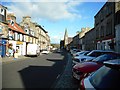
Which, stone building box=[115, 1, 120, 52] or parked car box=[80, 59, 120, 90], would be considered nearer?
parked car box=[80, 59, 120, 90]

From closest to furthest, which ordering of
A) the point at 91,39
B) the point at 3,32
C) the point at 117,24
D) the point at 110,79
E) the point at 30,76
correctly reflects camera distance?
1. the point at 110,79
2. the point at 30,76
3. the point at 117,24
4. the point at 3,32
5. the point at 91,39

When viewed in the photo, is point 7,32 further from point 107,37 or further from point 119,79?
point 119,79

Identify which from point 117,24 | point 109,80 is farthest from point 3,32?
point 109,80

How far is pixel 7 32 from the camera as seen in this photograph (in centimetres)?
3912

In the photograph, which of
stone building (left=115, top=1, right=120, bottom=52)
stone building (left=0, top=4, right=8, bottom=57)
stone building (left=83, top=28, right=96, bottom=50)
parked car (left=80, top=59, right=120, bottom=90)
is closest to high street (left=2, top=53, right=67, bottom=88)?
parked car (left=80, top=59, right=120, bottom=90)

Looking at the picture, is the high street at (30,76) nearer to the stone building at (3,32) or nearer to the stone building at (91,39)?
the stone building at (3,32)

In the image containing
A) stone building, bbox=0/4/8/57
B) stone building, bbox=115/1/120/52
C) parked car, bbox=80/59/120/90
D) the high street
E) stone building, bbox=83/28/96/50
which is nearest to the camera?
parked car, bbox=80/59/120/90

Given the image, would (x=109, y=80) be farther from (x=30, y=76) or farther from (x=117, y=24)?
(x=117, y=24)

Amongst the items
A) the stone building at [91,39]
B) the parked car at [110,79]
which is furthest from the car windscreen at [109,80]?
the stone building at [91,39]

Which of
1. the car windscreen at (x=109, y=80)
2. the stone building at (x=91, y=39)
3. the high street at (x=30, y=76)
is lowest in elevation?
the high street at (x=30, y=76)

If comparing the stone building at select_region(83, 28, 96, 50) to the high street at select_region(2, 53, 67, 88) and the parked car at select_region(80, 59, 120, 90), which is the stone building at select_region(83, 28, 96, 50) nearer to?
the high street at select_region(2, 53, 67, 88)

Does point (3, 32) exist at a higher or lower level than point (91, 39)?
higher

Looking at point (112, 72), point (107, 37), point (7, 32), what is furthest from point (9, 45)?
point (112, 72)

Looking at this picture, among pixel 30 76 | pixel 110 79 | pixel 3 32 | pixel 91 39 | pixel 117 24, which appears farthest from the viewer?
pixel 91 39
